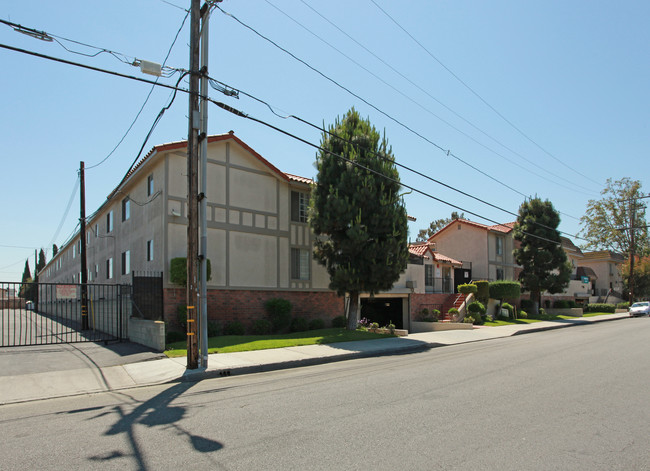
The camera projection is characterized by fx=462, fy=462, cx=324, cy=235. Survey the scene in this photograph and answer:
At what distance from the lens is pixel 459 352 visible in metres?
14.5

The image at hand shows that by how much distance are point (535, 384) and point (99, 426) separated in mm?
7359

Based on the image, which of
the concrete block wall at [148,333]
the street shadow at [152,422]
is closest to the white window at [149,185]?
the concrete block wall at [148,333]

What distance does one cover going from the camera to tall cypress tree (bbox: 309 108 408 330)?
59.0 feet

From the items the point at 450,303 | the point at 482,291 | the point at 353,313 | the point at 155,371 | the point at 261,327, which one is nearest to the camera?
the point at 155,371

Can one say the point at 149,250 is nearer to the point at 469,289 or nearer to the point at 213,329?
the point at 213,329

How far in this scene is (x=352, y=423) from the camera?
233 inches

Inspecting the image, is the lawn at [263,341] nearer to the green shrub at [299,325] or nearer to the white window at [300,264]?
the green shrub at [299,325]

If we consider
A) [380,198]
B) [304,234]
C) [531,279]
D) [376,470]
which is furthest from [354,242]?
[531,279]

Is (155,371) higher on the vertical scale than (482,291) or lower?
lower

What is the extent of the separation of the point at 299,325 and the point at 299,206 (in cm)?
558

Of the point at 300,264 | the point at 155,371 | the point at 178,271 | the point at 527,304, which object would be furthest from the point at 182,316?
the point at 527,304

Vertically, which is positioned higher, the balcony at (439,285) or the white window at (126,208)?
the white window at (126,208)

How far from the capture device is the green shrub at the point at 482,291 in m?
30.0

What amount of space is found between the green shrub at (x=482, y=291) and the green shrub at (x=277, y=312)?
15.6 meters
